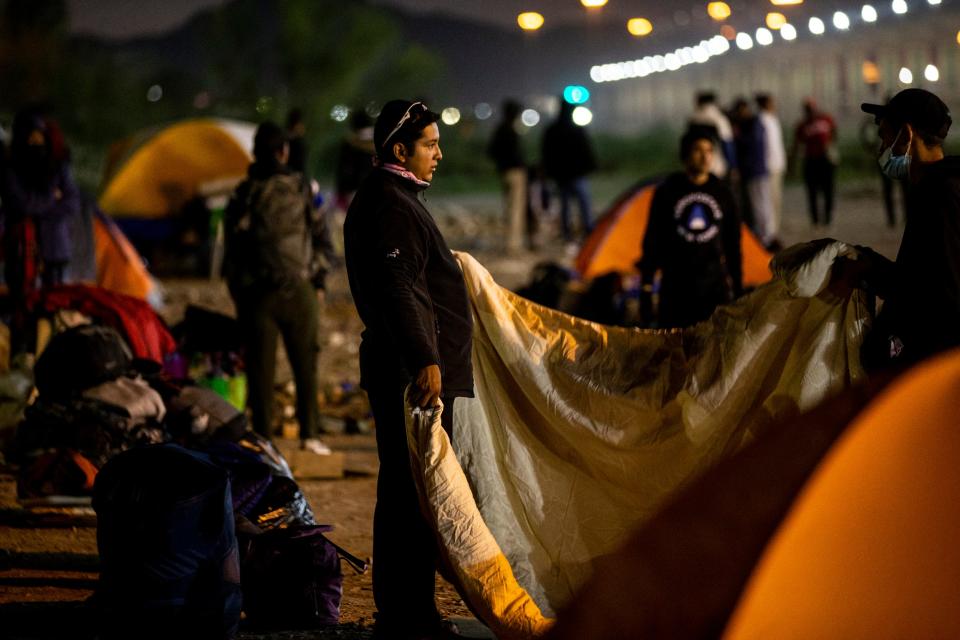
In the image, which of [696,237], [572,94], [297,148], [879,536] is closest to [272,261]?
[696,237]

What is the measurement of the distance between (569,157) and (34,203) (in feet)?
32.2

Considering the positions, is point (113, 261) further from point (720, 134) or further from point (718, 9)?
point (718, 9)

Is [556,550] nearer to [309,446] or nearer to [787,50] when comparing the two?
[309,446]

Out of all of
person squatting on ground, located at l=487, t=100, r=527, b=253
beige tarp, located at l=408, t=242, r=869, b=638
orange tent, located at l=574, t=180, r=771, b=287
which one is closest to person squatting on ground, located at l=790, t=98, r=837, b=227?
person squatting on ground, located at l=487, t=100, r=527, b=253

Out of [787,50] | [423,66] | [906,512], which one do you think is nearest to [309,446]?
[906,512]

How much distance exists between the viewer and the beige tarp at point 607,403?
211 inches

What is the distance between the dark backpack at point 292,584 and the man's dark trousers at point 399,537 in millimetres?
366

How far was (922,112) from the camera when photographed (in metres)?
5.07

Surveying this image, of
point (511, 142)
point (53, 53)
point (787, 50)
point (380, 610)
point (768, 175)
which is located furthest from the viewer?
point (53, 53)

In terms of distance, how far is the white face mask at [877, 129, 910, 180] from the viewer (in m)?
5.18

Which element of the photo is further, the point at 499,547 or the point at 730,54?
the point at 730,54

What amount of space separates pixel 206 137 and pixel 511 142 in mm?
4275

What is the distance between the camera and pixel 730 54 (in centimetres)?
5469

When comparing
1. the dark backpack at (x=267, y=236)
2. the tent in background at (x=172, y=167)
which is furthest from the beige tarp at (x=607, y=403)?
the tent in background at (x=172, y=167)
